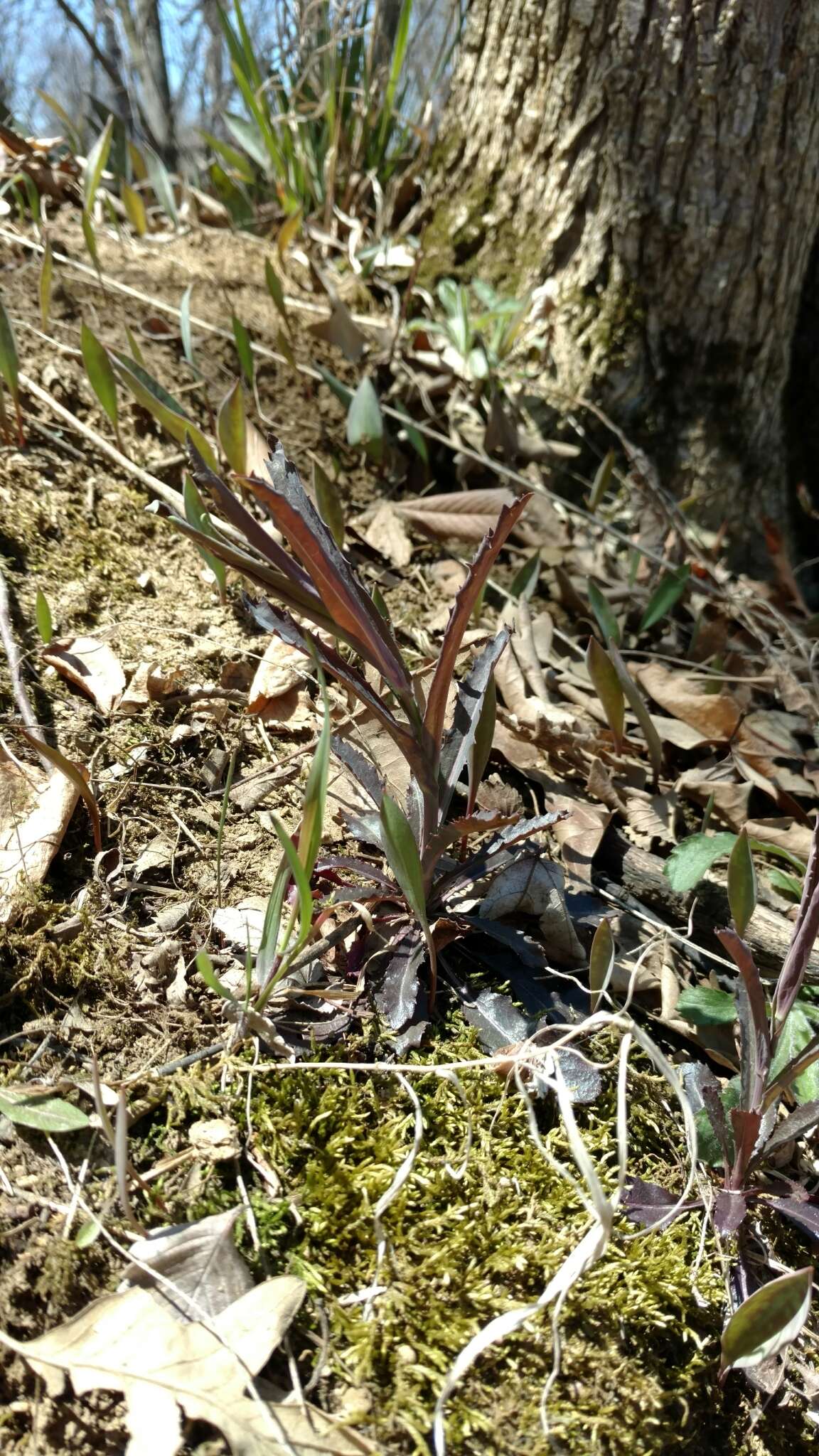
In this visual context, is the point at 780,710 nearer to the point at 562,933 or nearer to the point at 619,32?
the point at 562,933

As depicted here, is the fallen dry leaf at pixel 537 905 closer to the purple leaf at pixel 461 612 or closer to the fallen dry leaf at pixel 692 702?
the purple leaf at pixel 461 612

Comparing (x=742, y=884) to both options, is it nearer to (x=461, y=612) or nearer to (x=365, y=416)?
(x=461, y=612)

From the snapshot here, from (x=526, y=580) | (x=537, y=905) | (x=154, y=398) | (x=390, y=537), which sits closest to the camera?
(x=537, y=905)

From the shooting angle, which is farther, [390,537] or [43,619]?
[390,537]

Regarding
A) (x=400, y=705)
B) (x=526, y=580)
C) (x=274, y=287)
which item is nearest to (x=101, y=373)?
(x=274, y=287)

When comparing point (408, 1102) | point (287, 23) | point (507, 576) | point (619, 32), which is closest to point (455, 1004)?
point (408, 1102)

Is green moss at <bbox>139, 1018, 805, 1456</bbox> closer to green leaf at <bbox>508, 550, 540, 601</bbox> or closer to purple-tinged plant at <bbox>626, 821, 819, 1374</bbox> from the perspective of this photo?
purple-tinged plant at <bbox>626, 821, 819, 1374</bbox>

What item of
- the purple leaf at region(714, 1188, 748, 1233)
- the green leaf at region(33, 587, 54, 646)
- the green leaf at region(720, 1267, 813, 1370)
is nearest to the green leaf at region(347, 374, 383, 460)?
the green leaf at region(33, 587, 54, 646)
